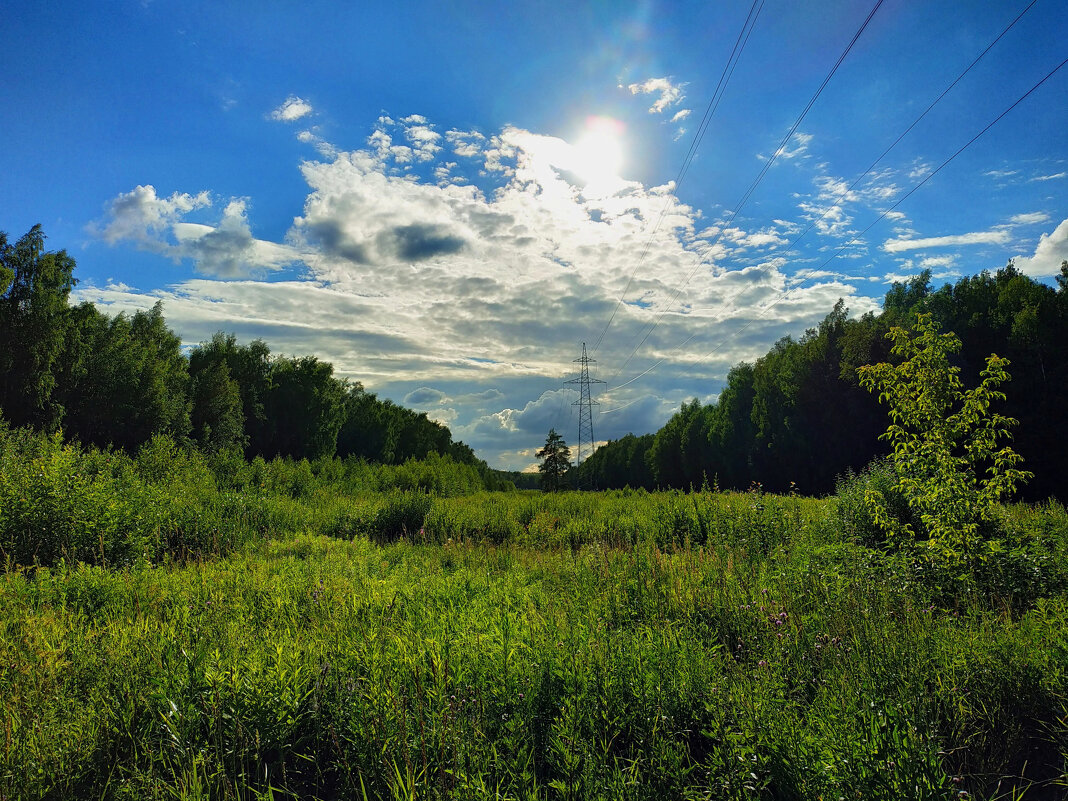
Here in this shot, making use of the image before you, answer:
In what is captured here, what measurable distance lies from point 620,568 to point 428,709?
4559 mm

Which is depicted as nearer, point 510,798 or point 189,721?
point 510,798

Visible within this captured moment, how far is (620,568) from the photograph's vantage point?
734 centimetres

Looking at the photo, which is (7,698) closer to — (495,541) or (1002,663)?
(1002,663)

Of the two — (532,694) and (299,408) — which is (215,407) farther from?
(532,694)

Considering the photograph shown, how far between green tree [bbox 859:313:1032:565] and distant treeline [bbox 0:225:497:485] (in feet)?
86.7

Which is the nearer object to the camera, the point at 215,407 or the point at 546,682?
the point at 546,682

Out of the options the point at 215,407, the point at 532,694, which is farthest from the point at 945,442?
the point at 215,407

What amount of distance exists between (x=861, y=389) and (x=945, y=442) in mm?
36242

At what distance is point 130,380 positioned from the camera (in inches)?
1296

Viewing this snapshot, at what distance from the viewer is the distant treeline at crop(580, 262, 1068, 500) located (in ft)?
98.1

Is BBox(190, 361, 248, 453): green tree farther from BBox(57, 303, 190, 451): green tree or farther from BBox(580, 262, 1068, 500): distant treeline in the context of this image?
BBox(580, 262, 1068, 500): distant treeline

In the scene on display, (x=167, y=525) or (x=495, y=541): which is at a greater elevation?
(x=167, y=525)

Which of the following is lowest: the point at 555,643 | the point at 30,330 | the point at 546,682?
the point at 546,682

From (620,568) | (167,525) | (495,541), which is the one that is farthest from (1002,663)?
(167,525)
